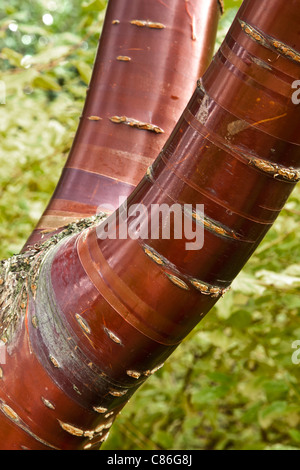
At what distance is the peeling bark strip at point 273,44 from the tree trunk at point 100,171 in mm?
227

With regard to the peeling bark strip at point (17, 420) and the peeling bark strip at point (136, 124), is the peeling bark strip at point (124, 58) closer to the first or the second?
the peeling bark strip at point (136, 124)

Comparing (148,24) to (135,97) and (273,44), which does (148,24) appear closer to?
(135,97)

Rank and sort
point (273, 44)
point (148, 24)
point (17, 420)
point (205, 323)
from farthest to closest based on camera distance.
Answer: point (205, 323)
point (148, 24)
point (17, 420)
point (273, 44)

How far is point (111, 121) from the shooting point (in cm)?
56

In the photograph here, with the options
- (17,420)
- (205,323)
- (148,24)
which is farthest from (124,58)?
(205,323)

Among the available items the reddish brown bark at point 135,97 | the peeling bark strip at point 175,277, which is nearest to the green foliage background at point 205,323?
the reddish brown bark at point 135,97

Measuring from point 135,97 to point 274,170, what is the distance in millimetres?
279

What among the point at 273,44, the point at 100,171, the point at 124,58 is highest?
the point at 273,44

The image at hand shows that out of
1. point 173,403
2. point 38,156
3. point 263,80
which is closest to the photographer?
point 263,80

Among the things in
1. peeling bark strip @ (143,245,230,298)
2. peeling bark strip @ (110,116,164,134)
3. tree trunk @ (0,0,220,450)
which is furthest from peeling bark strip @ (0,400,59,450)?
peeling bark strip @ (110,116,164,134)

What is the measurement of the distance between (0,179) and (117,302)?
1380 mm

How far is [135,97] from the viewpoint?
55cm
